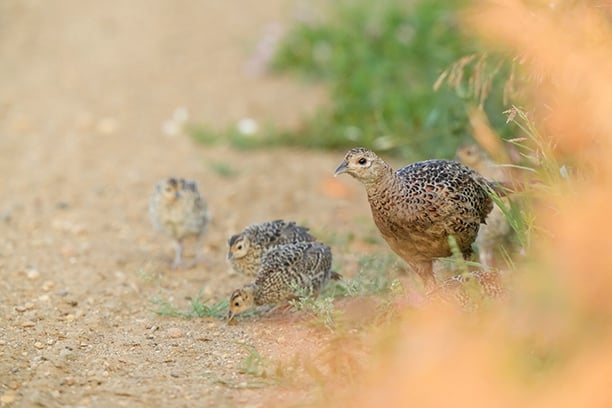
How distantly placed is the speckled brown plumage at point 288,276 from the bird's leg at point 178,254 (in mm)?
1317

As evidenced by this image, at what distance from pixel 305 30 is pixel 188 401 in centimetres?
774

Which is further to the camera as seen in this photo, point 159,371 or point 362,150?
point 362,150

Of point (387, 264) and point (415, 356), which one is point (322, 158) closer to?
point (387, 264)

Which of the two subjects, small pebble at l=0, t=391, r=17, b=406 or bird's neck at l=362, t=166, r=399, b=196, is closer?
small pebble at l=0, t=391, r=17, b=406

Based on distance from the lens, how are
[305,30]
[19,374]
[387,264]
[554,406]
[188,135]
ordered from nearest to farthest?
[554,406], [19,374], [387,264], [188,135], [305,30]

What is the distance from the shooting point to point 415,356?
422 centimetres

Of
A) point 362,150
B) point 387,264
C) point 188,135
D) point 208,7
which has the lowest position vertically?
point 387,264

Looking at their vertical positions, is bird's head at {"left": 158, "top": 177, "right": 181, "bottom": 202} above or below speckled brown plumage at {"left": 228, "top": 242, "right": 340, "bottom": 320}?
above

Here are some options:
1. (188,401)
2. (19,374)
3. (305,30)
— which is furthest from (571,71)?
(305,30)

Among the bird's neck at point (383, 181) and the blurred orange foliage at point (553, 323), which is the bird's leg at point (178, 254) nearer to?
the bird's neck at point (383, 181)

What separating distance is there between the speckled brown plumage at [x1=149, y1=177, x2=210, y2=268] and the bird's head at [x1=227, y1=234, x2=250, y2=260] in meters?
0.89

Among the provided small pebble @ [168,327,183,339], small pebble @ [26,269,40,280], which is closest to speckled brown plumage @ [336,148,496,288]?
small pebble @ [168,327,183,339]

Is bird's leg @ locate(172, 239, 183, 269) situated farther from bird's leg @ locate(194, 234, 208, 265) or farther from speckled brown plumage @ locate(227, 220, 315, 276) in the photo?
speckled brown plumage @ locate(227, 220, 315, 276)

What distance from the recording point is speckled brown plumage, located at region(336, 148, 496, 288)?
19.0 ft
